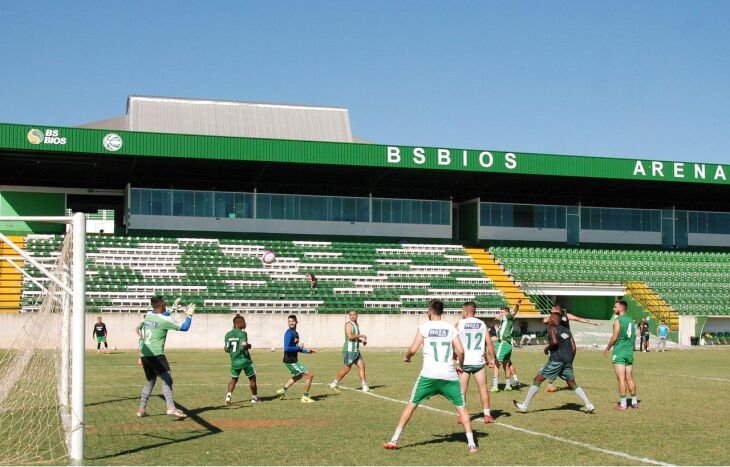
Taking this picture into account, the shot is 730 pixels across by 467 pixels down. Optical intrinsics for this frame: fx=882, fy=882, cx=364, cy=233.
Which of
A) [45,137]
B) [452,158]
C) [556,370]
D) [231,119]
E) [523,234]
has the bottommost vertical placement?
[556,370]

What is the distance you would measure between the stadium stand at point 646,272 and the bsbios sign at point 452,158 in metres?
5.99

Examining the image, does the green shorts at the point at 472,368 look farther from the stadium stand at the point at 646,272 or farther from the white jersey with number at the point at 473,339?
the stadium stand at the point at 646,272

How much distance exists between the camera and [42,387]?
18328 millimetres

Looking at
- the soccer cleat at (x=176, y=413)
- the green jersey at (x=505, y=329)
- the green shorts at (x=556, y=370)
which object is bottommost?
the soccer cleat at (x=176, y=413)

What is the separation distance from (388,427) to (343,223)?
4089 centimetres

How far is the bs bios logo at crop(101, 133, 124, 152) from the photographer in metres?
46.1

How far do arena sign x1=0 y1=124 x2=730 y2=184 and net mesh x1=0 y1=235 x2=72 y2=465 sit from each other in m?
28.3

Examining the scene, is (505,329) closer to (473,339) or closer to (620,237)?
(473,339)

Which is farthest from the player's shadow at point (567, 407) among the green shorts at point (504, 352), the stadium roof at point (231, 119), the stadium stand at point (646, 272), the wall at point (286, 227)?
the stadium roof at point (231, 119)

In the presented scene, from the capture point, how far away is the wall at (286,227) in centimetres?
5194

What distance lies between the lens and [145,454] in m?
12.3

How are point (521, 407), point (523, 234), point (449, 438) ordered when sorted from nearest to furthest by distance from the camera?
point (449, 438)
point (521, 407)
point (523, 234)

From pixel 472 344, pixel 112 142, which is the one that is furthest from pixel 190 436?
pixel 112 142

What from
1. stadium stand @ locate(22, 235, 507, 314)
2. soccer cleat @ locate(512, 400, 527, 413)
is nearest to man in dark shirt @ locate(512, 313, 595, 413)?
soccer cleat @ locate(512, 400, 527, 413)
